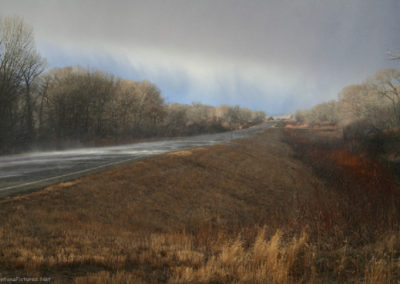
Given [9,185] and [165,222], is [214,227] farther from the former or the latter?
[9,185]

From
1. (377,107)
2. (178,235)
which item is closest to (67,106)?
(178,235)

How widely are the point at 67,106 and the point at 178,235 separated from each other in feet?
90.0

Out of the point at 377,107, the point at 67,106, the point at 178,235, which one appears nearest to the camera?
the point at 178,235

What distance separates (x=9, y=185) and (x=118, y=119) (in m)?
27.9

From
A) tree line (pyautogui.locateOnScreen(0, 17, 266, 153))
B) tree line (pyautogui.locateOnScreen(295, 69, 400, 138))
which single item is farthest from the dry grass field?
tree line (pyautogui.locateOnScreen(295, 69, 400, 138))

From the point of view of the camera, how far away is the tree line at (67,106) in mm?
19500

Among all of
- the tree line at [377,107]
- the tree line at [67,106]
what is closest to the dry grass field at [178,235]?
the tree line at [67,106]

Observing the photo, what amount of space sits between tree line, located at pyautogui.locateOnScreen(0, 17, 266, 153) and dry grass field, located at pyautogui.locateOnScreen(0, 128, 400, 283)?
48.0 feet

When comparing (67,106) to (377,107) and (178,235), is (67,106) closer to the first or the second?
(178,235)

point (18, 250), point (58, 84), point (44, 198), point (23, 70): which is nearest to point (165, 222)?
point (44, 198)

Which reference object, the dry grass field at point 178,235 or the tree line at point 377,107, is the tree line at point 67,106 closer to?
the dry grass field at point 178,235

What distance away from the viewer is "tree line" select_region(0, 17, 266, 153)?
19.5 meters

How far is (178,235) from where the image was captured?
240 inches

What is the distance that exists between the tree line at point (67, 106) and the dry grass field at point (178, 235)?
48.0ft
